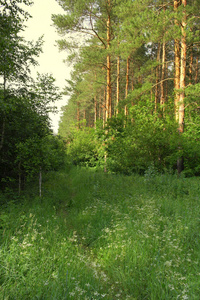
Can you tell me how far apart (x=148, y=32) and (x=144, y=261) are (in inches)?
435

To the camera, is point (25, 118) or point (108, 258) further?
point (25, 118)

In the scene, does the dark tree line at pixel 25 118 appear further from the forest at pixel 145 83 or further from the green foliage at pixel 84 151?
the green foliage at pixel 84 151

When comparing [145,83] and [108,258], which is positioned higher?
[145,83]

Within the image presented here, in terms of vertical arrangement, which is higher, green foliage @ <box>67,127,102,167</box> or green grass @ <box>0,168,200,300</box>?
green foliage @ <box>67,127,102,167</box>

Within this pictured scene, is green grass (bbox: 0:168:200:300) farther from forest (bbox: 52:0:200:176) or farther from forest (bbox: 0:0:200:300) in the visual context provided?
forest (bbox: 52:0:200:176)

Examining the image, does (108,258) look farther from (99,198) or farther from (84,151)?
(84,151)

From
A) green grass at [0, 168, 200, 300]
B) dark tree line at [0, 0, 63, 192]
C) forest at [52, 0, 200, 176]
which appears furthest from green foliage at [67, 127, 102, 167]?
green grass at [0, 168, 200, 300]

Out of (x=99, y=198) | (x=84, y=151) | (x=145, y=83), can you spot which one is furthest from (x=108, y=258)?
(x=84, y=151)

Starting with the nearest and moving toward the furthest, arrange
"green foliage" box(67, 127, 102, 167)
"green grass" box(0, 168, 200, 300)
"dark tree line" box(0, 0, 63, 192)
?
"green grass" box(0, 168, 200, 300) < "dark tree line" box(0, 0, 63, 192) < "green foliage" box(67, 127, 102, 167)

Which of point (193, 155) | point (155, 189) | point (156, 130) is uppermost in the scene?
point (156, 130)

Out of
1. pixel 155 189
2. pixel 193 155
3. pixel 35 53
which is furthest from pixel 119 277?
pixel 193 155

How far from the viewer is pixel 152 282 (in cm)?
296

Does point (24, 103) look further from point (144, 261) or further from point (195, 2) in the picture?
point (195, 2)

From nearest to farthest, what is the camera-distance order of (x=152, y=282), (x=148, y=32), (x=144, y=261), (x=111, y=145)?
1. (x=152, y=282)
2. (x=144, y=261)
3. (x=148, y=32)
4. (x=111, y=145)
